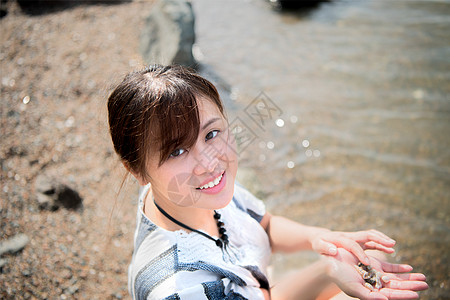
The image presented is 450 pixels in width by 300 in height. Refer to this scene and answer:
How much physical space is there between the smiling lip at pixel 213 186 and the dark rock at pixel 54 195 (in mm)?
1705

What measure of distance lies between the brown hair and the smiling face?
33mm

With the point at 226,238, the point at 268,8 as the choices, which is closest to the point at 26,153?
the point at 226,238

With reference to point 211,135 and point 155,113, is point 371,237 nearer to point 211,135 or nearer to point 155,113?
point 211,135

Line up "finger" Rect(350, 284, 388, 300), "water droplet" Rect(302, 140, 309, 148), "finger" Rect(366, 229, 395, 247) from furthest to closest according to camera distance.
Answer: "water droplet" Rect(302, 140, 309, 148) < "finger" Rect(366, 229, 395, 247) < "finger" Rect(350, 284, 388, 300)

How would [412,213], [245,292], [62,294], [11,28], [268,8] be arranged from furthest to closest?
[268,8] < [11,28] < [412,213] < [62,294] < [245,292]

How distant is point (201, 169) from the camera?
1.38 meters

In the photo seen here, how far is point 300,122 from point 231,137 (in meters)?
2.49

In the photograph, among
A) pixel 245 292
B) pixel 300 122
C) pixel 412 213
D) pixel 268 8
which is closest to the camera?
pixel 245 292

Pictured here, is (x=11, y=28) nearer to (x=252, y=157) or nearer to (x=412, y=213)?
(x=252, y=157)

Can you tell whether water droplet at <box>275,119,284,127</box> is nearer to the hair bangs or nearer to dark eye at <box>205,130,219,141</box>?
dark eye at <box>205,130,219,141</box>

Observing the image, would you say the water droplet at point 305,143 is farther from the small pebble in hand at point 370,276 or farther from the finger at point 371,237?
the small pebble in hand at point 370,276

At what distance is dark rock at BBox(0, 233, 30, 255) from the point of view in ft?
7.81

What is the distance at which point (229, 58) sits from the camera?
482 centimetres

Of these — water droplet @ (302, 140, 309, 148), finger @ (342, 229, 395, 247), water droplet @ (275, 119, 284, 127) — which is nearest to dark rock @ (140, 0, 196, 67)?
water droplet @ (275, 119, 284, 127)
